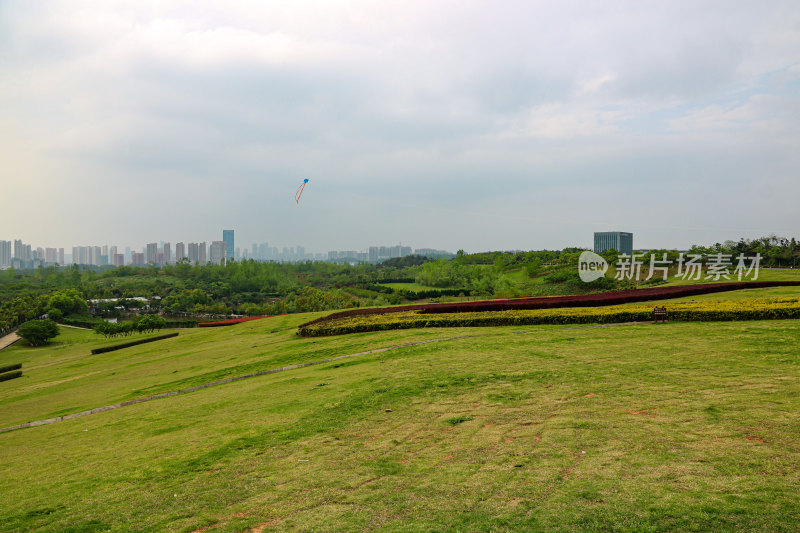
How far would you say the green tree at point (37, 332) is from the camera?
42625mm

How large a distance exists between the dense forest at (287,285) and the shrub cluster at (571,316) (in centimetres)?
2498

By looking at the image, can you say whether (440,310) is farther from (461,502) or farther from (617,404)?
(461,502)

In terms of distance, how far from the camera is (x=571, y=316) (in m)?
18.7

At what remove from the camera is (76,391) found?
60.1 ft

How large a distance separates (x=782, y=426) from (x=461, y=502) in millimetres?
5046

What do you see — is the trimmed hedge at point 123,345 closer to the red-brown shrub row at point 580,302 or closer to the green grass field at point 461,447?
the red-brown shrub row at point 580,302

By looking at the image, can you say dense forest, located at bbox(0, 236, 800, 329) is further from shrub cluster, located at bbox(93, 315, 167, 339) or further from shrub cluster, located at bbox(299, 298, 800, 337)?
shrub cluster, located at bbox(299, 298, 800, 337)

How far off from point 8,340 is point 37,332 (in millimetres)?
7049

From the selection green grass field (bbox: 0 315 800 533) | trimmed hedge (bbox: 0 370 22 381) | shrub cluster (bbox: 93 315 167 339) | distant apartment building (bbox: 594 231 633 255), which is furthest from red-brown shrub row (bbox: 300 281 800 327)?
distant apartment building (bbox: 594 231 633 255)

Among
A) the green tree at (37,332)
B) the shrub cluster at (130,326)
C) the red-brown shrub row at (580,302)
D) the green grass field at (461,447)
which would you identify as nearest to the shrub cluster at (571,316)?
the red-brown shrub row at (580,302)

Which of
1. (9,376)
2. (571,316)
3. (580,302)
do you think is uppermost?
(580,302)

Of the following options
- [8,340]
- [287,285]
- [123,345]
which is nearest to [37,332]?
[8,340]

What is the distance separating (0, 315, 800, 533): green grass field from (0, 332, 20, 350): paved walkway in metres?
39.4

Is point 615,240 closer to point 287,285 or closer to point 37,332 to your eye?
point 287,285
